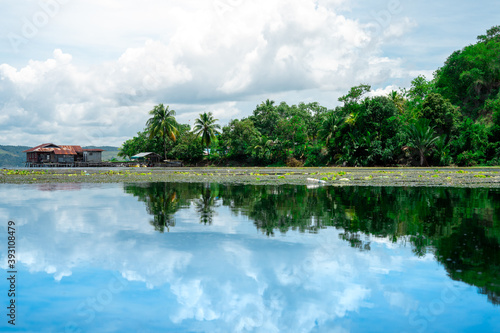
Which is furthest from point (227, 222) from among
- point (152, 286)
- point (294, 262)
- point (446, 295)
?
point (446, 295)

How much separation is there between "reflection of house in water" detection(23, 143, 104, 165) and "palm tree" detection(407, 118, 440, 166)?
63.0m

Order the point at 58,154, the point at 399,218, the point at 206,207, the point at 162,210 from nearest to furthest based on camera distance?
the point at 399,218 → the point at 162,210 → the point at 206,207 → the point at 58,154

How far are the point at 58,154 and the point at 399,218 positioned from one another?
272 feet

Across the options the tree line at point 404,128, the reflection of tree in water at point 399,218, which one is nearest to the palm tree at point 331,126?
the tree line at point 404,128

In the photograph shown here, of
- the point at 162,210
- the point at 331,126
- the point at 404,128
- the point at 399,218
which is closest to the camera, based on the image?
the point at 399,218

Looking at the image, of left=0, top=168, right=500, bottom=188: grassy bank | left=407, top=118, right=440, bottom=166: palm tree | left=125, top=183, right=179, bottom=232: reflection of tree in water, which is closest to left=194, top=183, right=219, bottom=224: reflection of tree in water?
left=125, top=183, right=179, bottom=232: reflection of tree in water

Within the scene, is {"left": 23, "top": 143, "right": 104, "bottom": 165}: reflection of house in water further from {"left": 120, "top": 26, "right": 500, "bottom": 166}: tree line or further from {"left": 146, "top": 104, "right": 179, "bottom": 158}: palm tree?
{"left": 120, "top": 26, "right": 500, "bottom": 166}: tree line

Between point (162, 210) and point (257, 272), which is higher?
point (162, 210)

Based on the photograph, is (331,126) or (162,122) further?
(162,122)

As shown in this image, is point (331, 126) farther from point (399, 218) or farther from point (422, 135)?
point (399, 218)

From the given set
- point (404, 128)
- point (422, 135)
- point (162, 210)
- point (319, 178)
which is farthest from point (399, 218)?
point (404, 128)

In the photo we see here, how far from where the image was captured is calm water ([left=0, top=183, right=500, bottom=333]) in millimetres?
4188

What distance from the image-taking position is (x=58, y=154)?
81.2 metres

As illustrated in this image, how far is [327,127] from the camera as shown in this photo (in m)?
54.2
